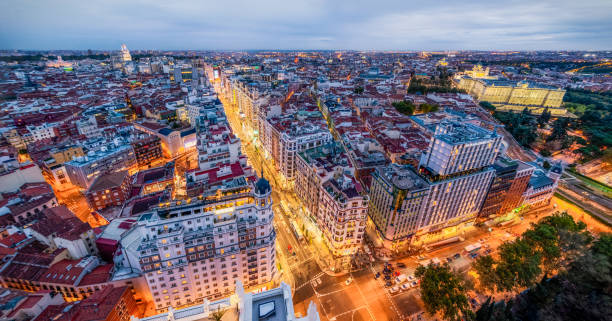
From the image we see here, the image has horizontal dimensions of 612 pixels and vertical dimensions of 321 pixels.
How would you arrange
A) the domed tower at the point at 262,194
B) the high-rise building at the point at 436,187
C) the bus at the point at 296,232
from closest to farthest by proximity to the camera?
1. the domed tower at the point at 262,194
2. the high-rise building at the point at 436,187
3. the bus at the point at 296,232

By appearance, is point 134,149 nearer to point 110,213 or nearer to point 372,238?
point 110,213

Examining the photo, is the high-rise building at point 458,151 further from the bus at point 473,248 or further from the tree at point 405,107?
the tree at point 405,107

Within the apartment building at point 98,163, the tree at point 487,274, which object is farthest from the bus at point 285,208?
the apartment building at point 98,163

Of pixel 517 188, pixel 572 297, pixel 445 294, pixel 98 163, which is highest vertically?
pixel 98 163

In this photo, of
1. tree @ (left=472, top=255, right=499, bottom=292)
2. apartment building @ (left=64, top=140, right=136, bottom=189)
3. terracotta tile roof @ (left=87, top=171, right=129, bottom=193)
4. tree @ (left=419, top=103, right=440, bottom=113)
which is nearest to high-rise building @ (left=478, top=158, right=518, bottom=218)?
tree @ (left=472, top=255, right=499, bottom=292)

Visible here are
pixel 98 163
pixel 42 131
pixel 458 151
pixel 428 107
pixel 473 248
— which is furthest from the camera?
pixel 428 107

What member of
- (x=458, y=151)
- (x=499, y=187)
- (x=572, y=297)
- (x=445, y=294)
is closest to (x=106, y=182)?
(x=445, y=294)

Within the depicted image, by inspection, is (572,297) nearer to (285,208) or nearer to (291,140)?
(285,208)
